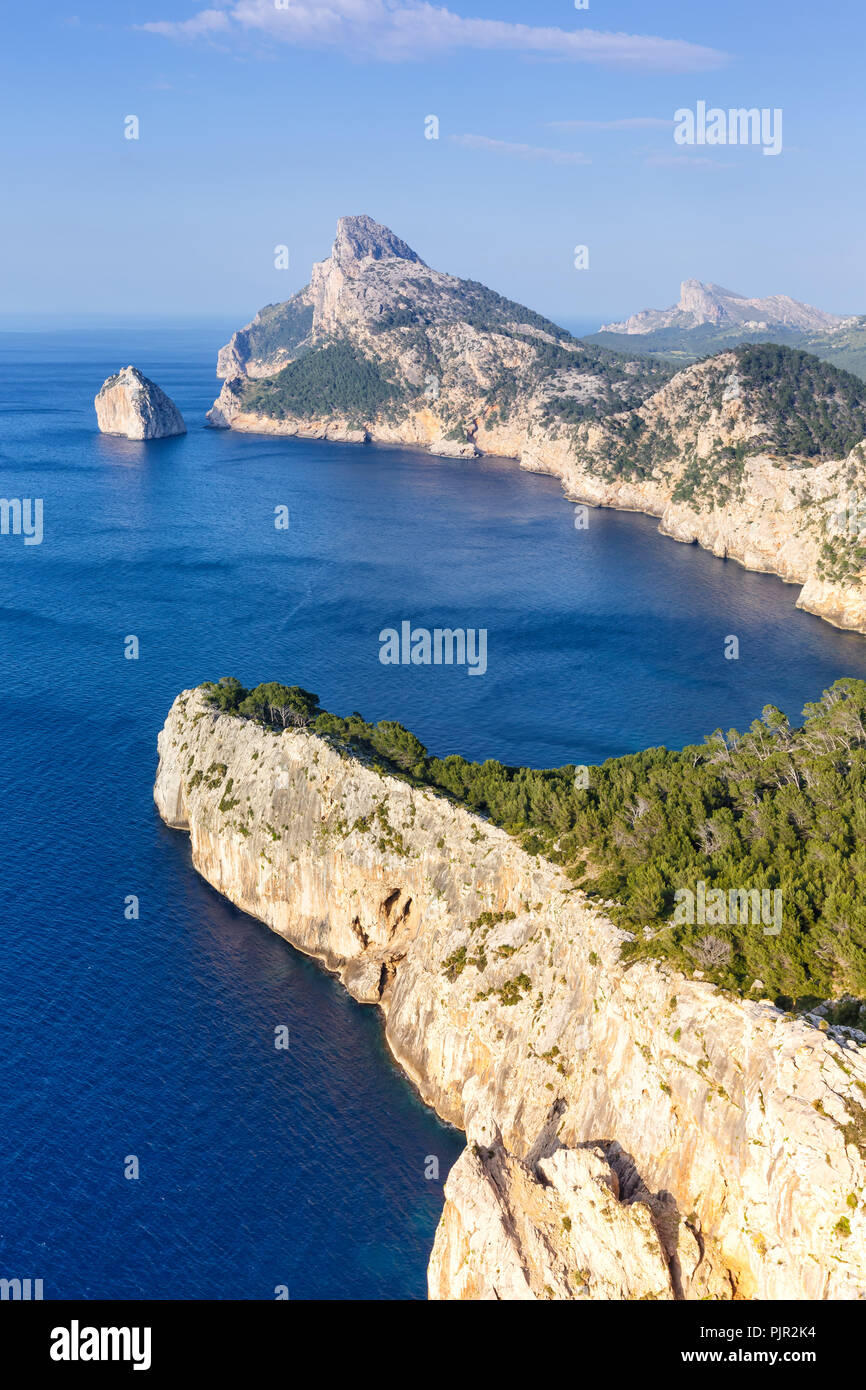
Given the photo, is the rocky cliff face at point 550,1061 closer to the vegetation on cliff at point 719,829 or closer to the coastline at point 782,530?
the vegetation on cliff at point 719,829

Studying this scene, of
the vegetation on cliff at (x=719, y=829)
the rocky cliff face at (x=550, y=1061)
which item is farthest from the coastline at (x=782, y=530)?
the rocky cliff face at (x=550, y=1061)

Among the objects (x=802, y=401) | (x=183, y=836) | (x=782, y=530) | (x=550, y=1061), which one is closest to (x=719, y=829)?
(x=550, y=1061)

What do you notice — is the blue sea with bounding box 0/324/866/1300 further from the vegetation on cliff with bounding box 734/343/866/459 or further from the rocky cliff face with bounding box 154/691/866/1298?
the vegetation on cliff with bounding box 734/343/866/459

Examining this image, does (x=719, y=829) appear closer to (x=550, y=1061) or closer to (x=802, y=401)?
(x=550, y=1061)
